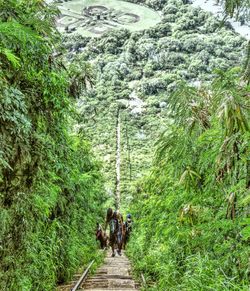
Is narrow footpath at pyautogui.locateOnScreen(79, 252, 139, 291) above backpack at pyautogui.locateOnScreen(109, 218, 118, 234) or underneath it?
underneath

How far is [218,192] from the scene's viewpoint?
603cm

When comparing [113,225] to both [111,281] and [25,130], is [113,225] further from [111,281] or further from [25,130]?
[25,130]

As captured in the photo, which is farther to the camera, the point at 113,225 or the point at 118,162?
the point at 118,162

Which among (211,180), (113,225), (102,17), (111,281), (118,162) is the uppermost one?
(102,17)

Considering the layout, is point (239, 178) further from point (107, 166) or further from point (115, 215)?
point (107, 166)

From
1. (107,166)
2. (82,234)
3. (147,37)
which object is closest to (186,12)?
(147,37)

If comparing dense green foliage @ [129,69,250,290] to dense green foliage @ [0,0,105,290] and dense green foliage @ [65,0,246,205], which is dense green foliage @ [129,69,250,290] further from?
dense green foliage @ [65,0,246,205]

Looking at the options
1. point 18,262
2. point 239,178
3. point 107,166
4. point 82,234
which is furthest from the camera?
point 107,166

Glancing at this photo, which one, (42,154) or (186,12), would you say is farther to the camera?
(186,12)

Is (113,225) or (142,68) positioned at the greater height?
(142,68)

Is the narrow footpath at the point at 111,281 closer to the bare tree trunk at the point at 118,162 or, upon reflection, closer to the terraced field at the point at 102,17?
the bare tree trunk at the point at 118,162

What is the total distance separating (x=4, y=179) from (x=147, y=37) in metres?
123

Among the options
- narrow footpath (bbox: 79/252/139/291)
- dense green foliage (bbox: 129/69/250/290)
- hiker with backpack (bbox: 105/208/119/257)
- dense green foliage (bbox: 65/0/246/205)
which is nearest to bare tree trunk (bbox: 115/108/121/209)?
dense green foliage (bbox: 65/0/246/205)

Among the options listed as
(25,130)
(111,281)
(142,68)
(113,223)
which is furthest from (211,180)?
(142,68)
